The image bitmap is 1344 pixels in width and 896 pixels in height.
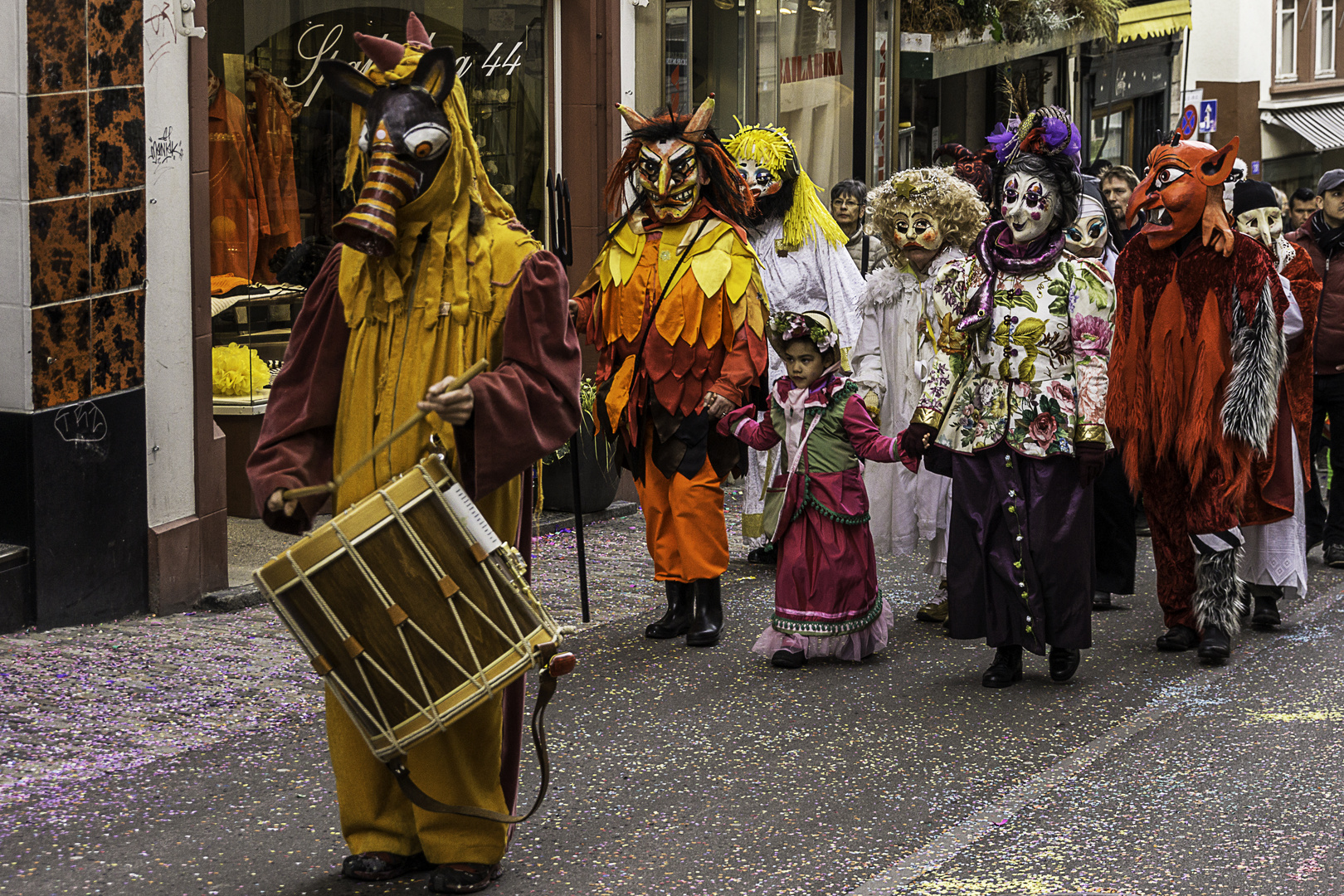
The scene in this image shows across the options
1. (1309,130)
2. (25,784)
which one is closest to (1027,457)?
(25,784)

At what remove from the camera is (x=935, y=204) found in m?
7.77

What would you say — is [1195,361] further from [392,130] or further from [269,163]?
[269,163]

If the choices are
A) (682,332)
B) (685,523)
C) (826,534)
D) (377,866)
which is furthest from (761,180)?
(377,866)

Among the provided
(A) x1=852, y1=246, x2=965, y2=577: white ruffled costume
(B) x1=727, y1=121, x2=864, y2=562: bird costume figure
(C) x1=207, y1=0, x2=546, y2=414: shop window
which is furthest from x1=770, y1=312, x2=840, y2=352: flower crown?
(C) x1=207, y1=0, x2=546, y2=414: shop window

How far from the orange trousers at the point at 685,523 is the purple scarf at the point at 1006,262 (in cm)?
126

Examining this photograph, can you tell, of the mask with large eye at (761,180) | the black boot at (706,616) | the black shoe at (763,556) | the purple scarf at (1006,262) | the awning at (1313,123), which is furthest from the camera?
the awning at (1313,123)

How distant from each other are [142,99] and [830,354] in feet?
10.2

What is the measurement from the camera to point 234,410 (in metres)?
9.27

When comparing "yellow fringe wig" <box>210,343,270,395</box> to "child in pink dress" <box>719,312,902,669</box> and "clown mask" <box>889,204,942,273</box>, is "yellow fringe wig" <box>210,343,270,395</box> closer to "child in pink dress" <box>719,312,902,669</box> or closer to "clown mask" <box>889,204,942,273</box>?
"child in pink dress" <box>719,312,902,669</box>

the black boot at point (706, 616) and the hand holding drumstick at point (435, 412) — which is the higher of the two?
the hand holding drumstick at point (435, 412)

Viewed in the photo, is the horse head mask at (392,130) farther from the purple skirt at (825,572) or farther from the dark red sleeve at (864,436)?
the purple skirt at (825,572)

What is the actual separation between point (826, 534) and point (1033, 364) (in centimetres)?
107

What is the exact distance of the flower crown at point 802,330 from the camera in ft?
22.1

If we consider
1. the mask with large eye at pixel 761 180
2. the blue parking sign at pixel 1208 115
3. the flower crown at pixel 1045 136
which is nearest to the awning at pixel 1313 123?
the blue parking sign at pixel 1208 115
